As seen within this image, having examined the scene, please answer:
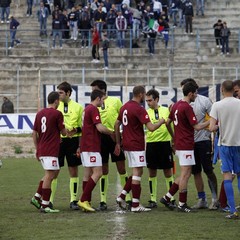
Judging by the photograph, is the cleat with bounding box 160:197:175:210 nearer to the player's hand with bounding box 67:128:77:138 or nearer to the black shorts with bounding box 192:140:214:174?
the black shorts with bounding box 192:140:214:174

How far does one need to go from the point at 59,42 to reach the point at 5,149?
14.6 meters

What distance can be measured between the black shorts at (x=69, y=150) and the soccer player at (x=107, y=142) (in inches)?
18.6

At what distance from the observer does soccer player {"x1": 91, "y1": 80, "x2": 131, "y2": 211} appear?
17000 millimetres

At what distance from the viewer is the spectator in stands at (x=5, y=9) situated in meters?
48.3

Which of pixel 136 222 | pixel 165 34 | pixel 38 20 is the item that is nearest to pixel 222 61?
pixel 165 34

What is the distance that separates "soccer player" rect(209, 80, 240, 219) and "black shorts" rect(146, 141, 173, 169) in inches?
89.3

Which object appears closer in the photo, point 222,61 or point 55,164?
point 55,164

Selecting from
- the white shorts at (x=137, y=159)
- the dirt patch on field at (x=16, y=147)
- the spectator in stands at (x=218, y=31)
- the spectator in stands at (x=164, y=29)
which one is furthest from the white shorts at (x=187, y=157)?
the spectator in stands at (x=218, y=31)

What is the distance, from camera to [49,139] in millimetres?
16484

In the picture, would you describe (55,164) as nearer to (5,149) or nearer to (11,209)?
(11,209)

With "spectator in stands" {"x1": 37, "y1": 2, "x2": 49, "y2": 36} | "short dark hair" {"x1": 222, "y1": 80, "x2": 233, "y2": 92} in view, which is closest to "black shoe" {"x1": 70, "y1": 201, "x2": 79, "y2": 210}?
"short dark hair" {"x1": 222, "y1": 80, "x2": 233, "y2": 92}

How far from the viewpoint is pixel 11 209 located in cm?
1698

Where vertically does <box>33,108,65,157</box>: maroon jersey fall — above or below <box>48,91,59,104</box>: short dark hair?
below

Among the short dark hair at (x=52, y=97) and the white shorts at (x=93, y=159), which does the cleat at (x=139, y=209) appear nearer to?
the white shorts at (x=93, y=159)
